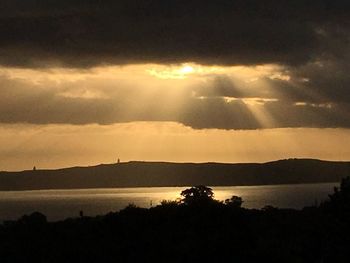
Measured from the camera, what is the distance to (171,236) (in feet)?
195

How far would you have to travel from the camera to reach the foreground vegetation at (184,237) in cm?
5569

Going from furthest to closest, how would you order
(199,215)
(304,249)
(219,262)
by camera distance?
(199,215) < (304,249) < (219,262)

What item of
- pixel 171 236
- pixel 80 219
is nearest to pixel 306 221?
pixel 171 236

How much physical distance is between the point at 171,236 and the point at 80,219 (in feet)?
35.0

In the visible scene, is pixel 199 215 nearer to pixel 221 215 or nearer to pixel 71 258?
pixel 221 215

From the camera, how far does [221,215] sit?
6438 cm

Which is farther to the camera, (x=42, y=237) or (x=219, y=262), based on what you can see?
(x=42, y=237)

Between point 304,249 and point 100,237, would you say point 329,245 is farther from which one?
point 100,237

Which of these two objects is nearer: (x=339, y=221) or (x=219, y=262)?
(x=219, y=262)

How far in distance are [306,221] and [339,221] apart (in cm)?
358

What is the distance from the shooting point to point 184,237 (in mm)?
58969

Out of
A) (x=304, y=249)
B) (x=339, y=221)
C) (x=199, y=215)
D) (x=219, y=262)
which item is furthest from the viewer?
(x=339, y=221)

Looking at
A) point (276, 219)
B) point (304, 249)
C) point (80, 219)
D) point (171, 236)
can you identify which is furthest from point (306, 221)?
point (80, 219)

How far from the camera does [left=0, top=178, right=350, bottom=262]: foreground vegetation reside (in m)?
55.7
